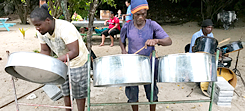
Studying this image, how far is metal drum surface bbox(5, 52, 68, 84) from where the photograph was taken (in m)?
1.15

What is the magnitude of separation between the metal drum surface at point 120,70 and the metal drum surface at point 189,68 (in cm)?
21

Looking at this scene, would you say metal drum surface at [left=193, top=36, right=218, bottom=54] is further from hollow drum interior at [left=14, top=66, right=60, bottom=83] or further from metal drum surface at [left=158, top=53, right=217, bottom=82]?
hollow drum interior at [left=14, top=66, right=60, bottom=83]

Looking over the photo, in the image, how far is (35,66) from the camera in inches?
45.3

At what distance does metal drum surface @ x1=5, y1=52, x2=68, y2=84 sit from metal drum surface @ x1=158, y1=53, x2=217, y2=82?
0.78 meters

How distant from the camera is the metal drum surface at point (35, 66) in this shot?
3.76 feet

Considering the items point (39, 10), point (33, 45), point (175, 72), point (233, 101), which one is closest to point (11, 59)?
point (39, 10)

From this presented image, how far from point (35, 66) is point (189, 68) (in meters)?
1.07

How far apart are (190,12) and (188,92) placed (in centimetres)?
942

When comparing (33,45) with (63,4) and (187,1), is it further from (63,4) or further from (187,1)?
(187,1)

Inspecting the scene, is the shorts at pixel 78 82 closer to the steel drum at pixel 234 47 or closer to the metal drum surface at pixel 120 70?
the metal drum surface at pixel 120 70

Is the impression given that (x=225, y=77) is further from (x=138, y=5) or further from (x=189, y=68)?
(x=138, y=5)

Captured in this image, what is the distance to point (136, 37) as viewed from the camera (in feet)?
5.27

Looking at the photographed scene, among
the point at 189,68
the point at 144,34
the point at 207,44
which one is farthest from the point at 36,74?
the point at 207,44

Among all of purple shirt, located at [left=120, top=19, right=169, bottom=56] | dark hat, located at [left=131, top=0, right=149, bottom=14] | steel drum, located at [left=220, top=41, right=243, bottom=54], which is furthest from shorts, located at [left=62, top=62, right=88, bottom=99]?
steel drum, located at [left=220, top=41, right=243, bottom=54]
